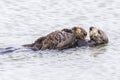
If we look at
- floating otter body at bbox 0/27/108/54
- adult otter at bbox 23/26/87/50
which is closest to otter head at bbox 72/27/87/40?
floating otter body at bbox 0/27/108/54

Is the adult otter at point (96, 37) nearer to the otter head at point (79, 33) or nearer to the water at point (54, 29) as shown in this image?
the water at point (54, 29)

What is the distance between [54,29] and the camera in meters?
14.4

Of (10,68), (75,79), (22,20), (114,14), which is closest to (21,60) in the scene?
(10,68)

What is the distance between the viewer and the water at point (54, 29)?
11383mm

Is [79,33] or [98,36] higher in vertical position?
[79,33]

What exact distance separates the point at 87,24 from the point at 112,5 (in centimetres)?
185

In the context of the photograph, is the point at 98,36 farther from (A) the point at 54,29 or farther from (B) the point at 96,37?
(A) the point at 54,29

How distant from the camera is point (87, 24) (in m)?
14.9

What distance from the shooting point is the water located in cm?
1138

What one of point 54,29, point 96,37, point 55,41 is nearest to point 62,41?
point 55,41

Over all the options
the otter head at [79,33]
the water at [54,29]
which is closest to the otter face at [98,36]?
the water at [54,29]

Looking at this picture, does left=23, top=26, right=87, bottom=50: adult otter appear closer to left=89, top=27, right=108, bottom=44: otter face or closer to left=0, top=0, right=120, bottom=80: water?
left=0, top=0, right=120, bottom=80: water

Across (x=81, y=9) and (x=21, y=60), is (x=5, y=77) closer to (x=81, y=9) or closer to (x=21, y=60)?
(x=21, y=60)

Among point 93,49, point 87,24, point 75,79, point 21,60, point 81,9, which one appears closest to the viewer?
point 75,79
